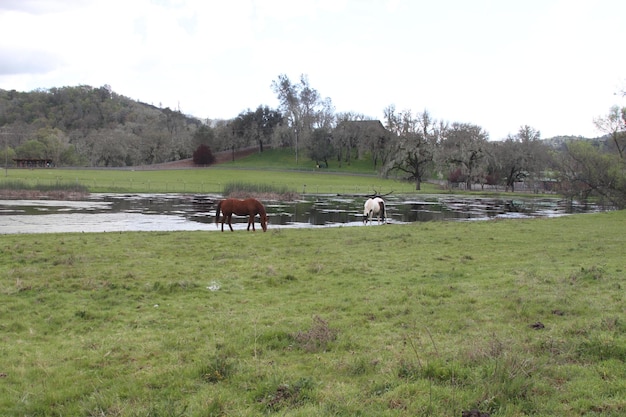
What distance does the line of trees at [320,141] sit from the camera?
4928cm

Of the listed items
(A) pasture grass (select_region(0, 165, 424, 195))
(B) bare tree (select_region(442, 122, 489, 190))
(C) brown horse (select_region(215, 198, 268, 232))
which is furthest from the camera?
(B) bare tree (select_region(442, 122, 489, 190))

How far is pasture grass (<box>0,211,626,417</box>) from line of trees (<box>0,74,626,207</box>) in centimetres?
3921

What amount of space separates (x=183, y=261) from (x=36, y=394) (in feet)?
28.7

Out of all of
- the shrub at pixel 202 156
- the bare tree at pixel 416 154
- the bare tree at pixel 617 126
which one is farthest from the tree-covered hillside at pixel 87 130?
the bare tree at pixel 617 126

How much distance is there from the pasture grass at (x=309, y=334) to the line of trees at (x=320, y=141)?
129 ft

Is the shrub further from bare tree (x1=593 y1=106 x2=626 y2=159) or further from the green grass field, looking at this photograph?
bare tree (x1=593 y1=106 x2=626 y2=159)

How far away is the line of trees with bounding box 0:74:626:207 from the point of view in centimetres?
4928

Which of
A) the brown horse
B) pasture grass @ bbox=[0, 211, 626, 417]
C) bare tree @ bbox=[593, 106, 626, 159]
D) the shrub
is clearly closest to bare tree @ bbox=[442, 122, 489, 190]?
bare tree @ bbox=[593, 106, 626, 159]

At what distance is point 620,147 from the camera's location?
47906 millimetres

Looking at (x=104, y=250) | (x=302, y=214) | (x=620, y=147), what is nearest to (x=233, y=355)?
(x=104, y=250)

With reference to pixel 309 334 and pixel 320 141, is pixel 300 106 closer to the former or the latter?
pixel 320 141

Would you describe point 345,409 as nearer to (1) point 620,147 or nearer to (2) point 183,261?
(2) point 183,261

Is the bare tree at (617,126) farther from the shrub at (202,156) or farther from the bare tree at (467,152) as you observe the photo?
the shrub at (202,156)

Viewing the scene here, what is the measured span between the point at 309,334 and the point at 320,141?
381 ft
